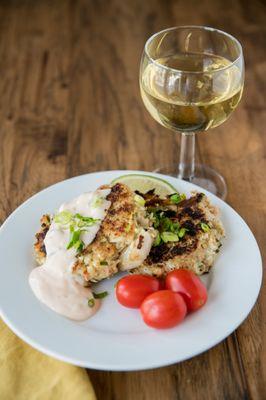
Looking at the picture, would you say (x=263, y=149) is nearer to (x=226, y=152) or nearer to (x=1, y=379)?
(x=226, y=152)

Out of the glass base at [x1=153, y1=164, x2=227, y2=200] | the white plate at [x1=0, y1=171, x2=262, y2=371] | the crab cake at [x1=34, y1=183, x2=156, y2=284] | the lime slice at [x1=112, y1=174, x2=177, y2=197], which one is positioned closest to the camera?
the white plate at [x1=0, y1=171, x2=262, y2=371]

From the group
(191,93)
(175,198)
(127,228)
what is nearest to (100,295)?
(127,228)

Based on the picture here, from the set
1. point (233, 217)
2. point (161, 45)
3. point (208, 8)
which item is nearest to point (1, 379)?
point (233, 217)

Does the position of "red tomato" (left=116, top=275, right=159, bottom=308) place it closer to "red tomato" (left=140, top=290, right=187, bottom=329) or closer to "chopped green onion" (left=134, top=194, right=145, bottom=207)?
"red tomato" (left=140, top=290, right=187, bottom=329)

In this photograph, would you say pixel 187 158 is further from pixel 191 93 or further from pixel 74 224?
pixel 74 224

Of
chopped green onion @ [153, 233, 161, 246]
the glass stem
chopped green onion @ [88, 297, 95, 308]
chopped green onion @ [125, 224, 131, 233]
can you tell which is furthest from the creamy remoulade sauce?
the glass stem

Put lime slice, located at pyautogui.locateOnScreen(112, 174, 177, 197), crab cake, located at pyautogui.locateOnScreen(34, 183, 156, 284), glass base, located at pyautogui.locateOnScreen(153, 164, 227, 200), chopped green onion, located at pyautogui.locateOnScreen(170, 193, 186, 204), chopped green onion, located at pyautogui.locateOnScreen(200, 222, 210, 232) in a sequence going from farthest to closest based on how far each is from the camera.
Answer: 1. glass base, located at pyautogui.locateOnScreen(153, 164, 227, 200)
2. lime slice, located at pyautogui.locateOnScreen(112, 174, 177, 197)
3. chopped green onion, located at pyautogui.locateOnScreen(170, 193, 186, 204)
4. chopped green onion, located at pyautogui.locateOnScreen(200, 222, 210, 232)
5. crab cake, located at pyautogui.locateOnScreen(34, 183, 156, 284)
